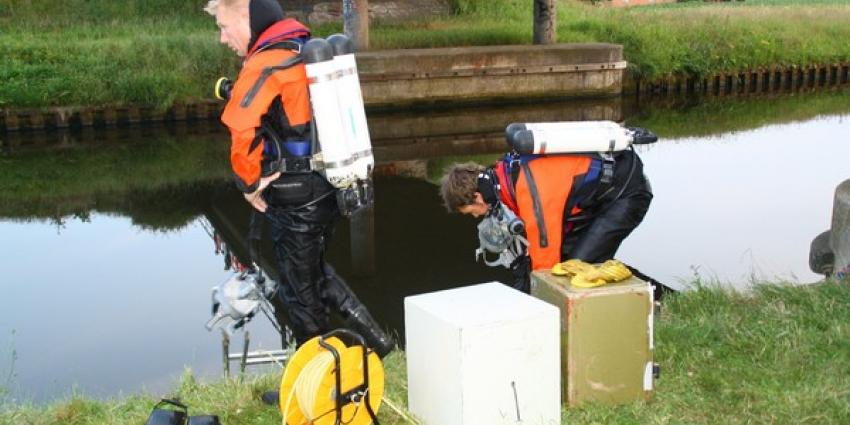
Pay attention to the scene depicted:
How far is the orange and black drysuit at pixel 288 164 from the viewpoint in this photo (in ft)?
12.8

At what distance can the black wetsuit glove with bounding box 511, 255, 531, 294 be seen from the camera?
4.24 m

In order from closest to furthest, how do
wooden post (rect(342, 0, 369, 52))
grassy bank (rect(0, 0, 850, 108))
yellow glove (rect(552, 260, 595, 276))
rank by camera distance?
yellow glove (rect(552, 260, 595, 276)) < grassy bank (rect(0, 0, 850, 108)) < wooden post (rect(342, 0, 369, 52))

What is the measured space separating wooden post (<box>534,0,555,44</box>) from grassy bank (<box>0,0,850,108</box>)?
1.15 metres

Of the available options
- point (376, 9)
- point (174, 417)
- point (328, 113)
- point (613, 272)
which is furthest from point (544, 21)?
point (174, 417)

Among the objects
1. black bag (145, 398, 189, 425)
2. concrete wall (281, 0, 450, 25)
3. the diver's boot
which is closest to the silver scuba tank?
the diver's boot

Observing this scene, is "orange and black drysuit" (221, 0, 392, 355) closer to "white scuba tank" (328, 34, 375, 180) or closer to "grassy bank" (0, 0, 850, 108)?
"white scuba tank" (328, 34, 375, 180)

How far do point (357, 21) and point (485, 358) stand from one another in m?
14.1

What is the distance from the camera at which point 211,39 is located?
16.8m

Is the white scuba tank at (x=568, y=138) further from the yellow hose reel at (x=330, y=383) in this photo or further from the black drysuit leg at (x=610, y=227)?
the yellow hose reel at (x=330, y=383)

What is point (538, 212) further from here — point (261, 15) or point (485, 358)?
point (261, 15)

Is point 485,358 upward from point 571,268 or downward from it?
downward

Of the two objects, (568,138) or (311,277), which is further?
(311,277)

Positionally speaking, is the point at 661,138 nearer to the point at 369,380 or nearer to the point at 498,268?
the point at 498,268

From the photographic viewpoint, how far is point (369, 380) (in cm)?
319
